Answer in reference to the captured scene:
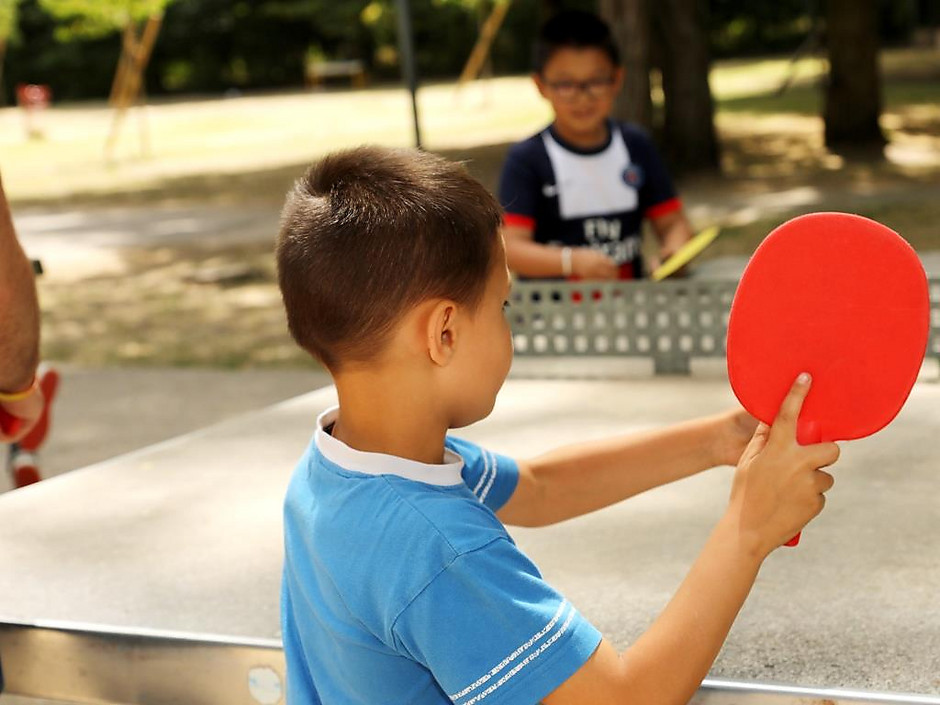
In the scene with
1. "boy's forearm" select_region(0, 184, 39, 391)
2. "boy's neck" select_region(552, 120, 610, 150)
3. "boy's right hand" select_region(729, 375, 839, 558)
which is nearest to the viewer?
"boy's right hand" select_region(729, 375, 839, 558)

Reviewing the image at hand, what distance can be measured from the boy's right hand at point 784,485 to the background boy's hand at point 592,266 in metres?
2.07

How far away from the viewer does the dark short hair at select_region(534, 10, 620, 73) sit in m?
3.99

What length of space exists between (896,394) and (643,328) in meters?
1.97

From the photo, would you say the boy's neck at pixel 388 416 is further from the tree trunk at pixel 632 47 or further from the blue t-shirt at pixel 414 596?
the tree trunk at pixel 632 47

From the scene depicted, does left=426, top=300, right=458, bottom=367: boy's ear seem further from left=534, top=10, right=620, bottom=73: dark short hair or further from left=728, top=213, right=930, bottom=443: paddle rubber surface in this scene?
left=534, top=10, right=620, bottom=73: dark short hair

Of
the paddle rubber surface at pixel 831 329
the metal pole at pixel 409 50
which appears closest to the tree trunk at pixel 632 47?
the metal pole at pixel 409 50

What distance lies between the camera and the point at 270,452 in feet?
10.1

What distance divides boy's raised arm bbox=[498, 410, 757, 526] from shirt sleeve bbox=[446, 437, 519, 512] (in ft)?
0.11

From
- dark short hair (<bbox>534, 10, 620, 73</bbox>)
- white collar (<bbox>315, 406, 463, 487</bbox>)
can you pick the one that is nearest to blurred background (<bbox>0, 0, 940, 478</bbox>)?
dark short hair (<bbox>534, 10, 620, 73</bbox>)

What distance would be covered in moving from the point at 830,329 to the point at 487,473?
53 cm

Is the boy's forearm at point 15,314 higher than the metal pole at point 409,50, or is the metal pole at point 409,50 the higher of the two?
the metal pole at point 409,50

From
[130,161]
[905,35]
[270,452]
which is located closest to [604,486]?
[270,452]

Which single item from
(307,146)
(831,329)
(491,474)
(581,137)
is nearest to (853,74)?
(307,146)

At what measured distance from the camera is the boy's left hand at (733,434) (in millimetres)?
1800
